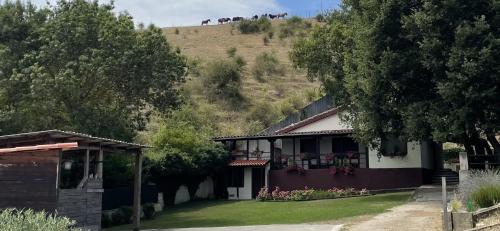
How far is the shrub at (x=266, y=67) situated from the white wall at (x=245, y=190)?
124 feet

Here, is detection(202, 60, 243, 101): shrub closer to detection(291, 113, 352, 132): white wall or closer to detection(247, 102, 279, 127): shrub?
detection(247, 102, 279, 127): shrub

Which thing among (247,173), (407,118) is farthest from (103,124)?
(407,118)

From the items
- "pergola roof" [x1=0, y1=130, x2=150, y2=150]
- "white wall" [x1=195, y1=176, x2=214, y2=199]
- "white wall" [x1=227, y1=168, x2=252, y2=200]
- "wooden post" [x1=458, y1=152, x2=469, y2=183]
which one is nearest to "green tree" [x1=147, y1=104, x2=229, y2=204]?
"white wall" [x1=195, y1=176, x2=214, y2=199]

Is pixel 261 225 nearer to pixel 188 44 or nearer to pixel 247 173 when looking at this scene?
pixel 247 173

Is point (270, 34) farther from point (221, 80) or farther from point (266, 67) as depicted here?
point (221, 80)

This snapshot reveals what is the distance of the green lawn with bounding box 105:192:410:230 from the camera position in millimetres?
20328

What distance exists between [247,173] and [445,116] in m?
15.8

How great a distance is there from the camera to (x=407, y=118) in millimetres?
22281

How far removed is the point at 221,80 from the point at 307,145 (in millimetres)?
30845

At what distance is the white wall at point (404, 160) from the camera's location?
30797 millimetres

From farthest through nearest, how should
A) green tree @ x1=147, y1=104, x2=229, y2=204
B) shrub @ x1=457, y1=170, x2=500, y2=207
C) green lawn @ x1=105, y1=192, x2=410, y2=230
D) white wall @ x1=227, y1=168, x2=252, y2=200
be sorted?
white wall @ x1=227, y1=168, x2=252, y2=200 < green tree @ x1=147, y1=104, x2=229, y2=204 < green lawn @ x1=105, y1=192, x2=410, y2=230 < shrub @ x1=457, y1=170, x2=500, y2=207

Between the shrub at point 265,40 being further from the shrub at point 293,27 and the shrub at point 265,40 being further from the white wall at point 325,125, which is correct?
the white wall at point 325,125

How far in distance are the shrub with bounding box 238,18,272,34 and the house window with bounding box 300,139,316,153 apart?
196 ft

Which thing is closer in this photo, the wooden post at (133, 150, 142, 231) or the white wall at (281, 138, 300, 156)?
the wooden post at (133, 150, 142, 231)
